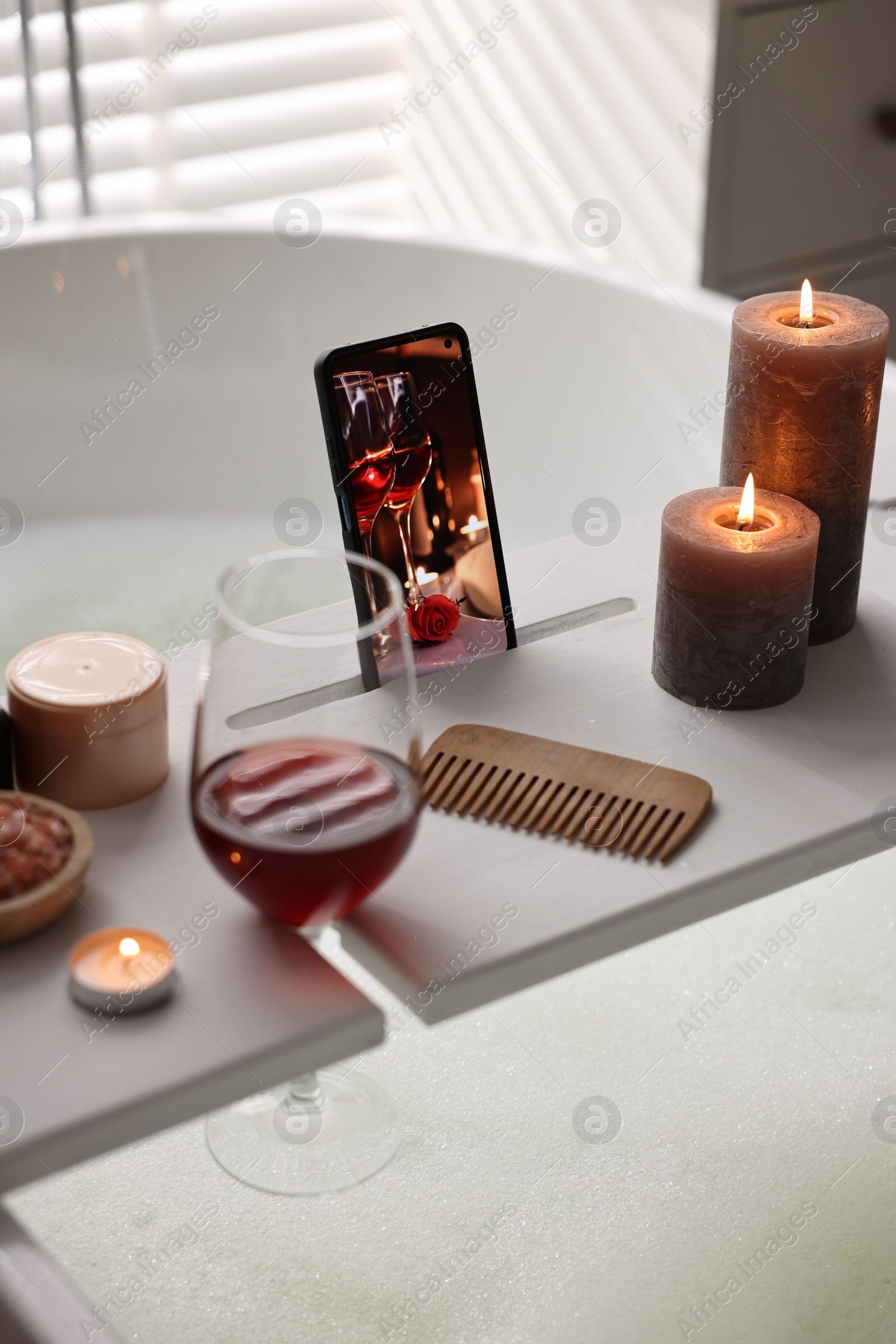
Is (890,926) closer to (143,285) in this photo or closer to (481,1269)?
(481,1269)

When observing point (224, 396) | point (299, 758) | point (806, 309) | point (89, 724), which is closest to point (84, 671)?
point (89, 724)

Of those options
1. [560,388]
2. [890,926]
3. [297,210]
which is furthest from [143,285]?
[890,926]

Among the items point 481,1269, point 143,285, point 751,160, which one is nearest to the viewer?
point 481,1269

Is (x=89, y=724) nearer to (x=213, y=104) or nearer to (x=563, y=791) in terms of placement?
(x=563, y=791)

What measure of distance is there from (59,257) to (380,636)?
1.28 m

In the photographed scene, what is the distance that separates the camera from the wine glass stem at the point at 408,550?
2.53ft

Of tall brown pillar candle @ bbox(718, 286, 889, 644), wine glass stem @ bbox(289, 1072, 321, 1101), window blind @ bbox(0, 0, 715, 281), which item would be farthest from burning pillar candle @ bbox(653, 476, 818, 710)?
window blind @ bbox(0, 0, 715, 281)

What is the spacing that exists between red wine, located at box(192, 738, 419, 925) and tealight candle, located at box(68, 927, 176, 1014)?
42 mm

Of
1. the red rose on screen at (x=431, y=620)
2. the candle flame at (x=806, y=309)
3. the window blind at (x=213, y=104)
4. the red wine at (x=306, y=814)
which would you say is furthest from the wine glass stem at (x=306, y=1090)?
the window blind at (x=213, y=104)

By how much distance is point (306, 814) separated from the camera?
0.53m

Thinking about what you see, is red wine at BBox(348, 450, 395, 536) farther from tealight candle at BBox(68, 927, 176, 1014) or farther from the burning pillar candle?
tealight candle at BBox(68, 927, 176, 1014)

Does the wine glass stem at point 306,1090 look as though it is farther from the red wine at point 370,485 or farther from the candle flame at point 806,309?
the candle flame at point 806,309

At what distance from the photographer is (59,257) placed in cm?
164

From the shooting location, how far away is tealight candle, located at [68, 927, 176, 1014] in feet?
1.72
